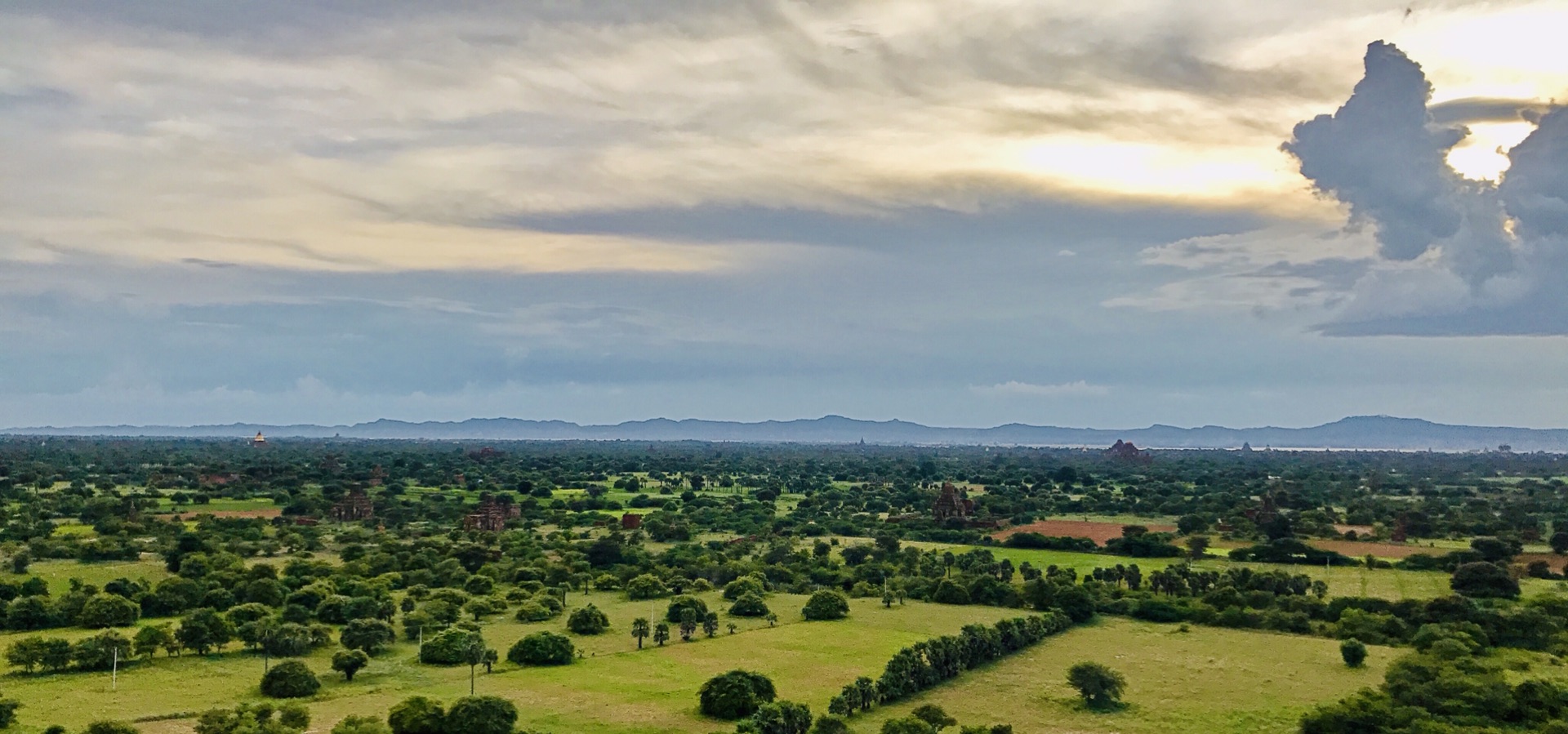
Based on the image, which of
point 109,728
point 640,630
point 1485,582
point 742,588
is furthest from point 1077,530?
point 109,728

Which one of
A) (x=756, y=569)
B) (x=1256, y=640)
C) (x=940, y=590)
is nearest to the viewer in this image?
(x=1256, y=640)

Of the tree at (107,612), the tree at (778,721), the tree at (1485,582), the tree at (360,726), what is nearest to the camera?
the tree at (360,726)

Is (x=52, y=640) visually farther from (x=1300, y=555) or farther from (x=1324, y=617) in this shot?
(x=1300, y=555)

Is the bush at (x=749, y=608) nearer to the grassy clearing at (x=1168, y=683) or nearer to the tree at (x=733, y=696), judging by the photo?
the grassy clearing at (x=1168, y=683)

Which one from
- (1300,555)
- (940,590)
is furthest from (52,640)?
(1300,555)

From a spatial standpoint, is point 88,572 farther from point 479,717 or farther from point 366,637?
point 479,717

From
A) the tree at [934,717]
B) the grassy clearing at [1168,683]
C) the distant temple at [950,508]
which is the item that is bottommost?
the grassy clearing at [1168,683]

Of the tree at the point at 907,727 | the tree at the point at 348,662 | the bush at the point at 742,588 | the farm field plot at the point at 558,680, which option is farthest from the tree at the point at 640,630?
the tree at the point at 907,727
